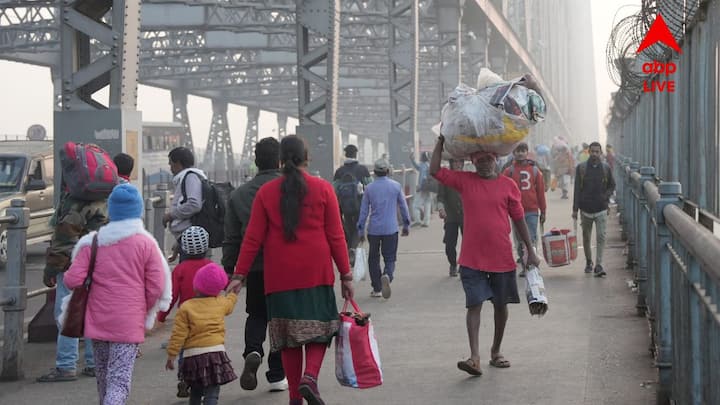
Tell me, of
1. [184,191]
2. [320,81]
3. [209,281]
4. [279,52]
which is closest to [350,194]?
[184,191]

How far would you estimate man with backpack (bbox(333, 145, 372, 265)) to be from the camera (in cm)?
1461

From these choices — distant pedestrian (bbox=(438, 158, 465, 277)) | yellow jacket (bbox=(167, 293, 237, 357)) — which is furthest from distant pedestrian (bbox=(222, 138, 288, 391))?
distant pedestrian (bbox=(438, 158, 465, 277))

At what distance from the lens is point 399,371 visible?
8.45m

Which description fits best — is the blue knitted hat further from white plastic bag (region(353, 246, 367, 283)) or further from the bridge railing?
white plastic bag (region(353, 246, 367, 283))

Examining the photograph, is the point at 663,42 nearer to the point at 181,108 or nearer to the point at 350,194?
the point at 350,194

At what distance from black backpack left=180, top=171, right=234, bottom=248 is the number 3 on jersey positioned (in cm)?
590

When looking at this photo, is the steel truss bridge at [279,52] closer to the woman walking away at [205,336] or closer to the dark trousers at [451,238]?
the dark trousers at [451,238]

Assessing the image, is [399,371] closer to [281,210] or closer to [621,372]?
[621,372]

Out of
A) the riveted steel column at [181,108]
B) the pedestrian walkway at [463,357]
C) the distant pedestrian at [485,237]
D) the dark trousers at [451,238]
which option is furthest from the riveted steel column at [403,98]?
the riveted steel column at [181,108]

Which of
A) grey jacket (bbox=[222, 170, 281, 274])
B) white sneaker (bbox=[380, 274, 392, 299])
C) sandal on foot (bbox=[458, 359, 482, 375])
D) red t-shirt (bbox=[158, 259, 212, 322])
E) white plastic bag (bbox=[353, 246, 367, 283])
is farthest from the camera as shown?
white plastic bag (bbox=[353, 246, 367, 283])

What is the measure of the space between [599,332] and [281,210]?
4334 millimetres

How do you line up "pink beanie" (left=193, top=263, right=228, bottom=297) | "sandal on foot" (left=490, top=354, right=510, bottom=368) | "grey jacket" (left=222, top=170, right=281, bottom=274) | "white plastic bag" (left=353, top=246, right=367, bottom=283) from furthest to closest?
"white plastic bag" (left=353, top=246, right=367, bottom=283) → "sandal on foot" (left=490, top=354, right=510, bottom=368) → "grey jacket" (left=222, top=170, right=281, bottom=274) → "pink beanie" (left=193, top=263, right=228, bottom=297)

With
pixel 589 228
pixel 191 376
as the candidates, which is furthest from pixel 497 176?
pixel 589 228

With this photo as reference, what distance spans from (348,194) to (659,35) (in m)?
5.03
